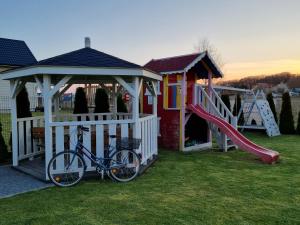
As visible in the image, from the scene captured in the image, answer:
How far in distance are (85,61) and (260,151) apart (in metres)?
4.85

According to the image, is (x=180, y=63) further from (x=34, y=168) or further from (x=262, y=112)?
(x=262, y=112)

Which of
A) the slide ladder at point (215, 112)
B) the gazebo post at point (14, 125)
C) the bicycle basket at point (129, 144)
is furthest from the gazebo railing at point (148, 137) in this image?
the gazebo post at point (14, 125)

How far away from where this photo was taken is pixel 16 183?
18.0ft

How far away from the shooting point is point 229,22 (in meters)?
12.0

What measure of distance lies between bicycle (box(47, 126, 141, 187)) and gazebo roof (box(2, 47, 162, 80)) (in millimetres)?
1090

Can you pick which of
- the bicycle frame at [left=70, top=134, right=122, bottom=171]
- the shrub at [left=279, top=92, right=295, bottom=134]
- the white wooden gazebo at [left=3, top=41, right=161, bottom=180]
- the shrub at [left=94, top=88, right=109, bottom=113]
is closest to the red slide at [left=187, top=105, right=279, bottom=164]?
the white wooden gazebo at [left=3, top=41, right=161, bottom=180]

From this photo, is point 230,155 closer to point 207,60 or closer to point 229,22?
point 207,60

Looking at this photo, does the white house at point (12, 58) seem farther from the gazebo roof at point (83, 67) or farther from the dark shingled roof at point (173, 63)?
the gazebo roof at point (83, 67)

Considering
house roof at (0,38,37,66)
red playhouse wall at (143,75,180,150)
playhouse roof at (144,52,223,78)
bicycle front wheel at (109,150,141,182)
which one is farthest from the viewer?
house roof at (0,38,37,66)

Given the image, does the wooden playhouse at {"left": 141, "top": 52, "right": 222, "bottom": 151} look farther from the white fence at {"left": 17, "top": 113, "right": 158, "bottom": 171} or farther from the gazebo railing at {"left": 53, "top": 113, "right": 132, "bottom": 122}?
the white fence at {"left": 17, "top": 113, "right": 158, "bottom": 171}

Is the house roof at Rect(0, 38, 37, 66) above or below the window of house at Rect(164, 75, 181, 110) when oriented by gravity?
above

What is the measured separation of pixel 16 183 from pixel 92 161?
1423 millimetres

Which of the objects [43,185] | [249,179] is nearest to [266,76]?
[249,179]

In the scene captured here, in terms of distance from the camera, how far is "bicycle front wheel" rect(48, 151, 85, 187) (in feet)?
17.5
